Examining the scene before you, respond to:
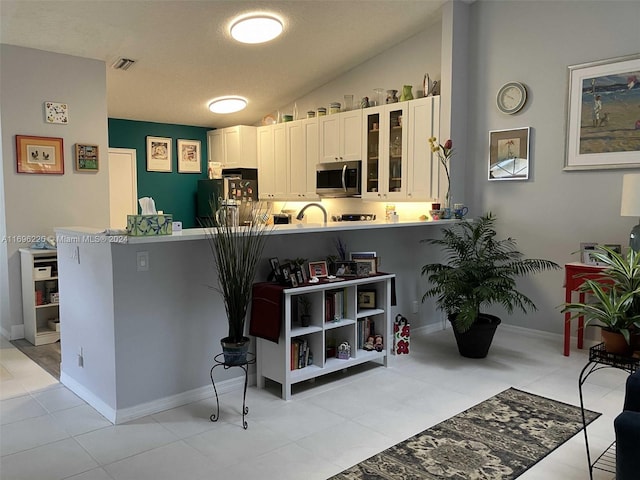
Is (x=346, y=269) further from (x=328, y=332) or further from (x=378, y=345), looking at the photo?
(x=378, y=345)

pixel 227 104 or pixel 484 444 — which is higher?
pixel 227 104

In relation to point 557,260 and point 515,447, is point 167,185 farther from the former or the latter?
point 515,447

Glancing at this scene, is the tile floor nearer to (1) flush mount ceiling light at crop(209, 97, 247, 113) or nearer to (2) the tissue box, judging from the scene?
(2) the tissue box

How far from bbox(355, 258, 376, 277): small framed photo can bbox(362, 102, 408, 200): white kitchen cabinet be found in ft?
5.81

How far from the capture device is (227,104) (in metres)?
6.61

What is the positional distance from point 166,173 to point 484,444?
6.02 m

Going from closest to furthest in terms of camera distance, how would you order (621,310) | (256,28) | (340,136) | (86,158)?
(621,310), (256,28), (86,158), (340,136)

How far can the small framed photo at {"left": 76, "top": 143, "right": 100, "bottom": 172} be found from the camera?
5051 millimetres

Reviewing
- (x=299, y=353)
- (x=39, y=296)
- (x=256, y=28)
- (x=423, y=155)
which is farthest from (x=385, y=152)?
(x=39, y=296)

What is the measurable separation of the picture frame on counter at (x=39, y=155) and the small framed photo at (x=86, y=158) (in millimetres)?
153

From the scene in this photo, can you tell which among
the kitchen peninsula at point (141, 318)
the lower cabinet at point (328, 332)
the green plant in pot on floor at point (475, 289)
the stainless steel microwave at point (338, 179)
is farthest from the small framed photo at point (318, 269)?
the stainless steel microwave at point (338, 179)

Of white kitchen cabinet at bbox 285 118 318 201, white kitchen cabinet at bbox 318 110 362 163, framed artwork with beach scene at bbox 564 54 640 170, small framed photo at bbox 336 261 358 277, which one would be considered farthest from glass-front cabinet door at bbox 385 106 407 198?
small framed photo at bbox 336 261 358 277

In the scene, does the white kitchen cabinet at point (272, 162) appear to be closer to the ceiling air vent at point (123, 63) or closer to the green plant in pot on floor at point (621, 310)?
the ceiling air vent at point (123, 63)

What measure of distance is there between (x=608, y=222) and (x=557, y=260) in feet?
1.85
